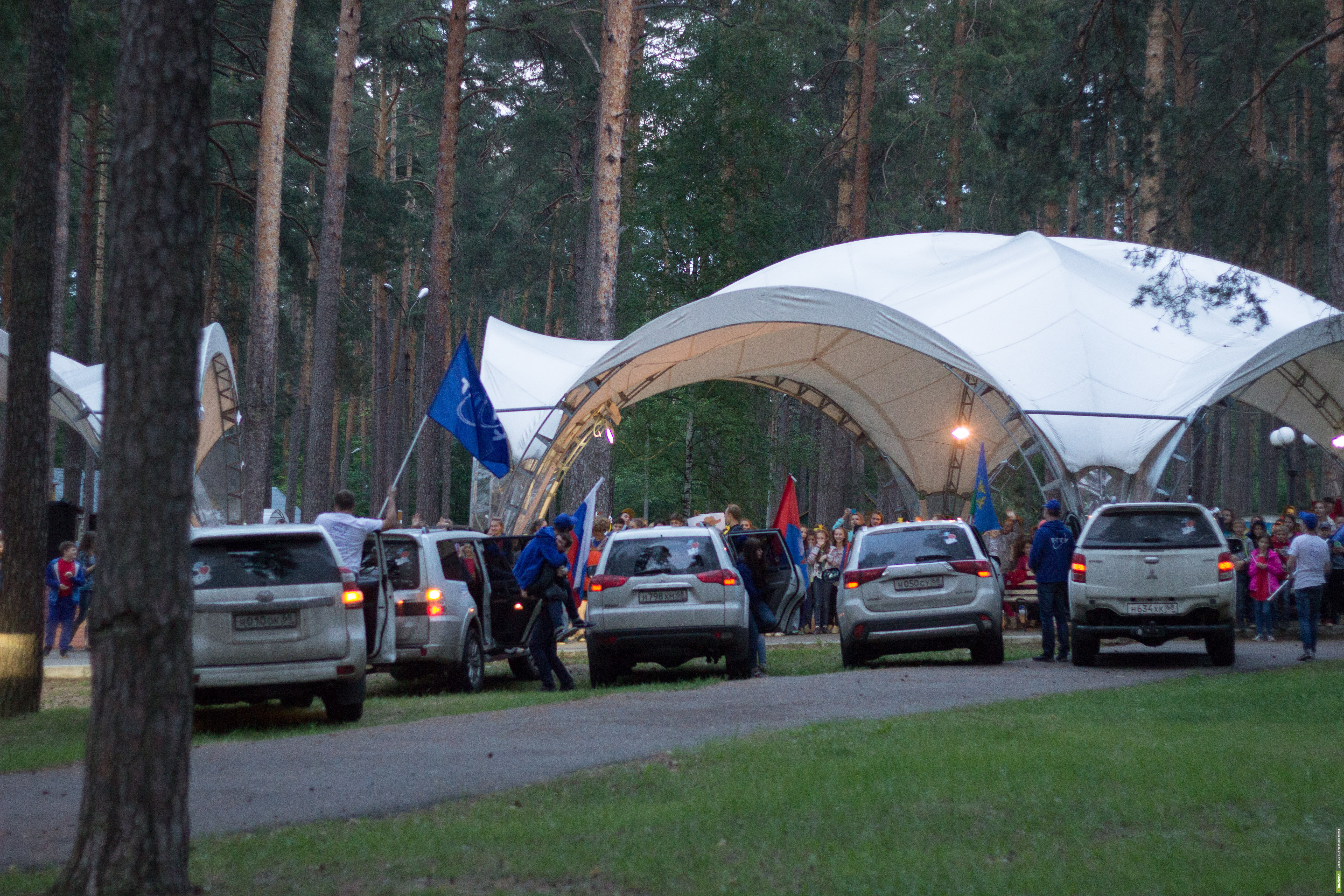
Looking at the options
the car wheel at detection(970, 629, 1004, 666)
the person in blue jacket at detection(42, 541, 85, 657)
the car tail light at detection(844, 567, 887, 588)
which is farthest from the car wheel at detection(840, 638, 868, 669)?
the person in blue jacket at detection(42, 541, 85, 657)

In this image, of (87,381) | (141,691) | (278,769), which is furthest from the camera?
(87,381)

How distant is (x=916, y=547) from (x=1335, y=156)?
12.7 meters

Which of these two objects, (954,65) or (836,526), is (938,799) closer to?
(836,526)

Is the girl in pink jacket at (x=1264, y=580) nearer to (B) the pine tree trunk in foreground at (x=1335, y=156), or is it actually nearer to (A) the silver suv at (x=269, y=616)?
(B) the pine tree trunk in foreground at (x=1335, y=156)

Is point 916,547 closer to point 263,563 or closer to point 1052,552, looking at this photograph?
point 1052,552

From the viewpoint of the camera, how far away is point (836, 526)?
24641 millimetres

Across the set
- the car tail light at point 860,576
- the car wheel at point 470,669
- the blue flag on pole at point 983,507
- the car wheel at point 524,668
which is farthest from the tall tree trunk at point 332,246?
the car tail light at point 860,576

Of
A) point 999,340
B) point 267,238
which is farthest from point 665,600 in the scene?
point 267,238

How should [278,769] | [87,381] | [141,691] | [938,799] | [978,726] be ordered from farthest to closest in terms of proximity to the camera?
1. [87,381]
2. [978,726]
3. [278,769]
4. [938,799]
5. [141,691]

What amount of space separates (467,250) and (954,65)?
23528mm

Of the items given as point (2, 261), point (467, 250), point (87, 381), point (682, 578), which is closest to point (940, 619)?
point (682, 578)

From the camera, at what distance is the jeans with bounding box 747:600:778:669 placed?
1517cm

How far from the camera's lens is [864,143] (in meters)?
34.1

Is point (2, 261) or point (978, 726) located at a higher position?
point (2, 261)
